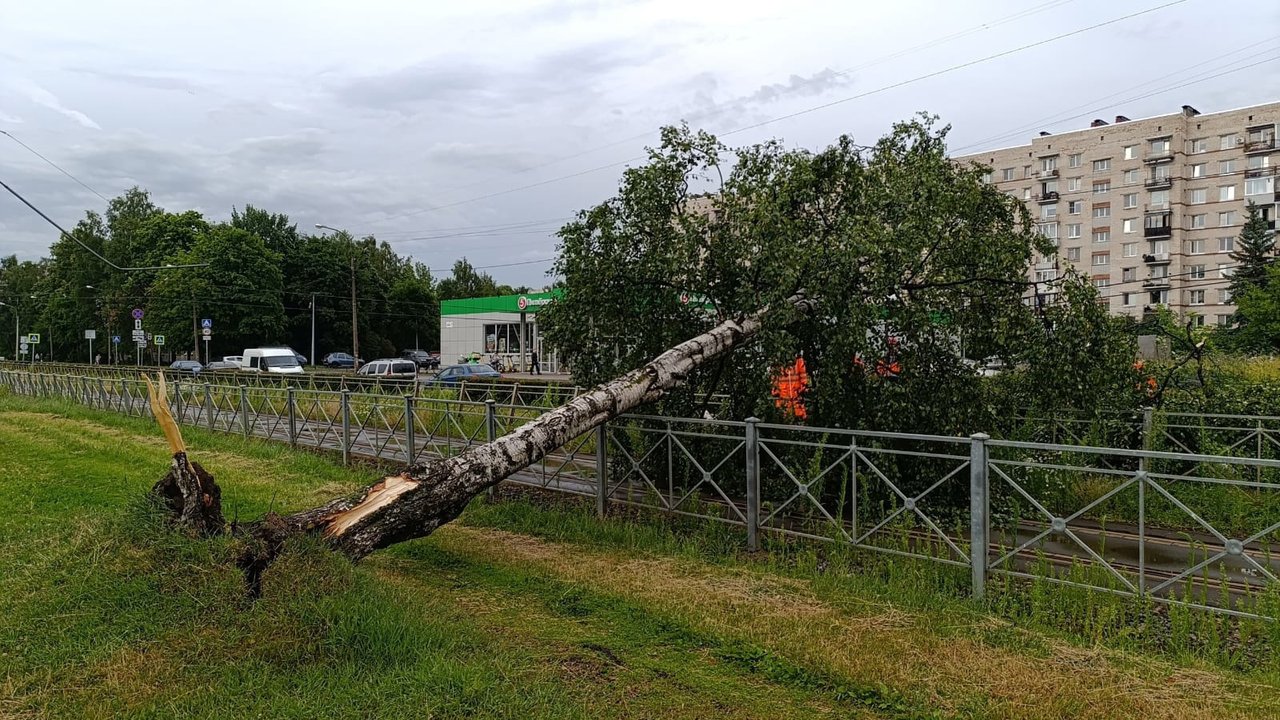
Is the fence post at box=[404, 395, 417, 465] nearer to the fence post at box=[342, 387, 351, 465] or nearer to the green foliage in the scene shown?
the fence post at box=[342, 387, 351, 465]

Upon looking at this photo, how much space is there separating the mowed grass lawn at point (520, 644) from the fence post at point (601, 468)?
55.1 inches

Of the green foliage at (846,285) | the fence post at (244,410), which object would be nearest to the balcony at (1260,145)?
the green foliage at (846,285)

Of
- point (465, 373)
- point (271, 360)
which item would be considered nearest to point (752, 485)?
point (465, 373)

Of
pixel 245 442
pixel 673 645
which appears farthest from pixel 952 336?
pixel 245 442

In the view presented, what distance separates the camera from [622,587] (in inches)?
226

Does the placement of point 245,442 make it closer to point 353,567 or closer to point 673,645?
point 353,567

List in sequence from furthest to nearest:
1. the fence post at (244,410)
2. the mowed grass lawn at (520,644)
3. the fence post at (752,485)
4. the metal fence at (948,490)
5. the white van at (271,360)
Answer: the white van at (271,360) < the fence post at (244,410) < the fence post at (752,485) < the metal fence at (948,490) < the mowed grass lawn at (520,644)

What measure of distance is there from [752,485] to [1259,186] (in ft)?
184

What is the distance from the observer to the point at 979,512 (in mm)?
5281

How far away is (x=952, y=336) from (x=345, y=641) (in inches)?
235

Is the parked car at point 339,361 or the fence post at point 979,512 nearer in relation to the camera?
the fence post at point 979,512

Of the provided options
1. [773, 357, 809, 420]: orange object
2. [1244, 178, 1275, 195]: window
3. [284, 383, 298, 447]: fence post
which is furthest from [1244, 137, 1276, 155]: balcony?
[284, 383, 298, 447]: fence post

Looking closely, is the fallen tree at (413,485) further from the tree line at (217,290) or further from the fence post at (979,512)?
the tree line at (217,290)

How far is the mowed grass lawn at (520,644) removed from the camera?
382cm
